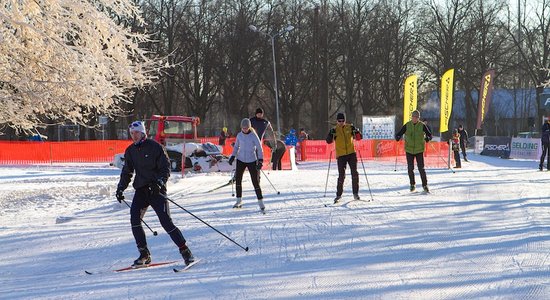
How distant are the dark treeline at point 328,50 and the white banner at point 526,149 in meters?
19.0

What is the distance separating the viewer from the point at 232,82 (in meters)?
55.5

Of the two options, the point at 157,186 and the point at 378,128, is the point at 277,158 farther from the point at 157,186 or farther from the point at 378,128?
the point at 157,186

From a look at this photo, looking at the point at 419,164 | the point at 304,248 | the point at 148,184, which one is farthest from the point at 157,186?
the point at 419,164

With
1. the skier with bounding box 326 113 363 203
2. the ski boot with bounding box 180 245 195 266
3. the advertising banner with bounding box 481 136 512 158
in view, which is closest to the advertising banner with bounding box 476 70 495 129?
the advertising banner with bounding box 481 136 512 158

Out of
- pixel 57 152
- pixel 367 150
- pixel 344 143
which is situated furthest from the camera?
pixel 367 150

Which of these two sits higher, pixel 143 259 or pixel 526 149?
pixel 526 149

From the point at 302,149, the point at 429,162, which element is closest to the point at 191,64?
the point at 302,149

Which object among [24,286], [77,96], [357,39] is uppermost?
[357,39]

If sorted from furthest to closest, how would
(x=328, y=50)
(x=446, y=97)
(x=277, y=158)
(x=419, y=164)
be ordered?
(x=328, y=50) < (x=446, y=97) < (x=277, y=158) < (x=419, y=164)

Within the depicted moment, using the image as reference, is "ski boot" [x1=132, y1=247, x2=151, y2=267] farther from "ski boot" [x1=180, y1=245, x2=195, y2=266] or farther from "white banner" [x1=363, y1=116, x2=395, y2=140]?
"white banner" [x1=363, y1=116, x2=395, y2=140]

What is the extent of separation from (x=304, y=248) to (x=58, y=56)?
23.2 ft

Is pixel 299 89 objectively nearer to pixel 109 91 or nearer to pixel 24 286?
pixel 109 91

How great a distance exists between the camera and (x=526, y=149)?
3155cm

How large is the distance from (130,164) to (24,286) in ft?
5.35
